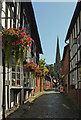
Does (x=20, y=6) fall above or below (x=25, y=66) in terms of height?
above

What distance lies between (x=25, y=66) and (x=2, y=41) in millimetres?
7670

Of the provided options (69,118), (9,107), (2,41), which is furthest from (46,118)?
(2,41)

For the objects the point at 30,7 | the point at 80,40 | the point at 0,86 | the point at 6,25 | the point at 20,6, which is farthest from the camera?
the point at 30,7

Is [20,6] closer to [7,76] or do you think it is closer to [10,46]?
[7,76]

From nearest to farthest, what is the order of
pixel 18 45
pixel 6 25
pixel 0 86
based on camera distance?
pixel 18 45, pixel 0 86, pixel 6 25

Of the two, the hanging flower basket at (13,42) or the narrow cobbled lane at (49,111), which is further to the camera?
the narrow cobbled lane at (49,111)

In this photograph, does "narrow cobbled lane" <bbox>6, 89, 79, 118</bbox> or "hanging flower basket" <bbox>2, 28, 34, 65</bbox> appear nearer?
"hanging flower basket" <bbox>2, 28, 34, 65</bbox>

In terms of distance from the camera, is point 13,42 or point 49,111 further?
point 49,111

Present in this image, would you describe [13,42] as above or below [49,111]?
above

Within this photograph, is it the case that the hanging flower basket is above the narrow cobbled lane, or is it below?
above

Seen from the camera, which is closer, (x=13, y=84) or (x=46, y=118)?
(x=46, y=118)

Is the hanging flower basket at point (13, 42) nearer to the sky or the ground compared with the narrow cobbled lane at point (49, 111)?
nearer to the sky

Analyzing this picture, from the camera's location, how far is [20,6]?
1523cm

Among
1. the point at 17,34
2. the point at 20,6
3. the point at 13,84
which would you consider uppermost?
the point at 20,6
